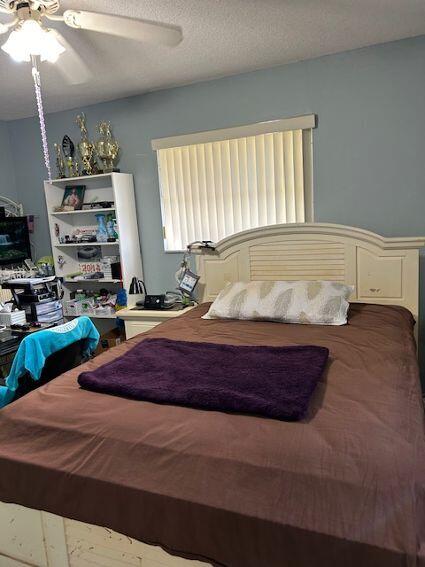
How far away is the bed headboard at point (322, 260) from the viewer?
8.96 ft

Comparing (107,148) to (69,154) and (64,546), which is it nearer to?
(69,154)

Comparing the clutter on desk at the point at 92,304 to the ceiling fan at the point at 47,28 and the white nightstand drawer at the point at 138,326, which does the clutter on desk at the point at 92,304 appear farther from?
the ceiling fan at the point at 47,28

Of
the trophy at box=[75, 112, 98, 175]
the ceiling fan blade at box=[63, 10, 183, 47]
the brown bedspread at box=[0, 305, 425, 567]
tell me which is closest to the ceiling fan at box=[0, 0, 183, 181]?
the ceiling fan blade at box=[63, 10, 183, 47]

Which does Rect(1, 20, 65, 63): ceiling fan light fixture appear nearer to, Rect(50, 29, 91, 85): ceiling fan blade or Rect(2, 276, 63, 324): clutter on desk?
Rect(50, 29, 91, 85): ceiling fan blade

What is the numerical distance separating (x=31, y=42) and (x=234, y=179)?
1831mm

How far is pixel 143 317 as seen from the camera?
323cm

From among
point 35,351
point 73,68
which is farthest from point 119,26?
point 35,351

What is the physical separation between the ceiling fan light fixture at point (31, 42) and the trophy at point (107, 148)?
5.43 feet

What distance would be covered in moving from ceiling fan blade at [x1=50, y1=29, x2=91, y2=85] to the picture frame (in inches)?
37.7

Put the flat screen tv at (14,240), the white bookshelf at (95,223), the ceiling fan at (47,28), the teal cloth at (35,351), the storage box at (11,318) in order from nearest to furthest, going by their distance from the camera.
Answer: the ceiling fan at (47,28), the teal cloth at (35,351), the storage box at (11,318), the white bookshelf at (95,223), the flat screen tv at (14,240)

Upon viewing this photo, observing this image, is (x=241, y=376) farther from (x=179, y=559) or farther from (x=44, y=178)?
(x=44, y=178)

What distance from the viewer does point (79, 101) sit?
140 inches

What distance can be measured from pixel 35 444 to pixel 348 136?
8.82 feet

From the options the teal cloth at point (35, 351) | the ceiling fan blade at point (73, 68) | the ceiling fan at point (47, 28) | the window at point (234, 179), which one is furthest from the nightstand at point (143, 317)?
the ceiling fan at point (47, 28)
